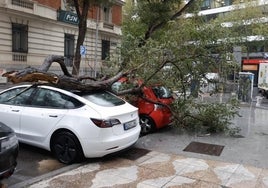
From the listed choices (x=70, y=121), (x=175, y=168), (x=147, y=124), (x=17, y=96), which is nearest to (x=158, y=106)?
(x=147, y=124)

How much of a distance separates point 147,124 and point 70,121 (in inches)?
126

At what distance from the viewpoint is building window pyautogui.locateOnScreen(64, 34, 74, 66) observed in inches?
1078

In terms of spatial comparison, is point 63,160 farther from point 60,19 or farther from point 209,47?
point 60,19

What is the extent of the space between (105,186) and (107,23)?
28656mm

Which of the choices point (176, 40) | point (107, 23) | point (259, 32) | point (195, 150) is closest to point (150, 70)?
point (176, 40)

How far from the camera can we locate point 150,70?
8828mm

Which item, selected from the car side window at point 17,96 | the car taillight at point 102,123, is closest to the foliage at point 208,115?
the car taillight at point 102,123

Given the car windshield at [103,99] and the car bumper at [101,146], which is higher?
the car windshield at [103,99]

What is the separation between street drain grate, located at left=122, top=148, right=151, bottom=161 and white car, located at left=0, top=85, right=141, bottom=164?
33 centimetres

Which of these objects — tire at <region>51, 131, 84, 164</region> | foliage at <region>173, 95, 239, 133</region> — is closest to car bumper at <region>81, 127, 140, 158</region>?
tire at <region>51, 131, 84, 164</region>

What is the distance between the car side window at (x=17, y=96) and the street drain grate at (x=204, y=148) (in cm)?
359

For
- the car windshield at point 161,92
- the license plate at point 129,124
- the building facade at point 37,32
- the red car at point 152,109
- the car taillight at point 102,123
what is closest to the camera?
the car taillight at point 102,123

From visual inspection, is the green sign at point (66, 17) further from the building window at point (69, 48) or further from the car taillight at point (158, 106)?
the car taillight at point (158, 106)

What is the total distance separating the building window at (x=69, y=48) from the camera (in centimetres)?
2738
